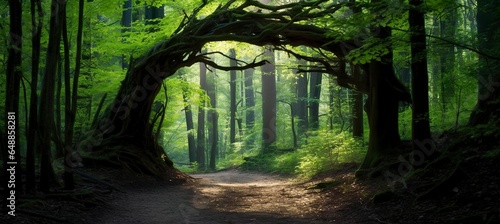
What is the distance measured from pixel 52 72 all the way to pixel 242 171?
14.4 m

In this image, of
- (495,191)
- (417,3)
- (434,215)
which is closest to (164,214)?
(434,215)

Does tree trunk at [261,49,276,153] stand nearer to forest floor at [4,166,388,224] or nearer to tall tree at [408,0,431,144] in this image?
forest floor at [4,166,388,224]

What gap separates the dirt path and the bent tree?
179 cm

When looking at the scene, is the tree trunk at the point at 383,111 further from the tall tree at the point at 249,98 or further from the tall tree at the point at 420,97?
the tall tree at the point at 249,98

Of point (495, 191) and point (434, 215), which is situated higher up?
point (495, 191)

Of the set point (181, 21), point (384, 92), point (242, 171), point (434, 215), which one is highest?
point (181, 21)

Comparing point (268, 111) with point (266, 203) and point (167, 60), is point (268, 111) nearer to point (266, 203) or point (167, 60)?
point (167, 60)

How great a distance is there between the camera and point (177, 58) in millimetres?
11195

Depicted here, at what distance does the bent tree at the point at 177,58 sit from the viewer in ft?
32.8

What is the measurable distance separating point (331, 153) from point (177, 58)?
551cm

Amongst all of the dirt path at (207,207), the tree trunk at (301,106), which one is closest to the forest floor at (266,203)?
the dirt path at (207,207)

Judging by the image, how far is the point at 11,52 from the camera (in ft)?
17.0

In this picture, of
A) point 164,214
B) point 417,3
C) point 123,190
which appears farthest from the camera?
point 123,190

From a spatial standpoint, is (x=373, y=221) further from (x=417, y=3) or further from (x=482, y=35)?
(x=482, y=35)
